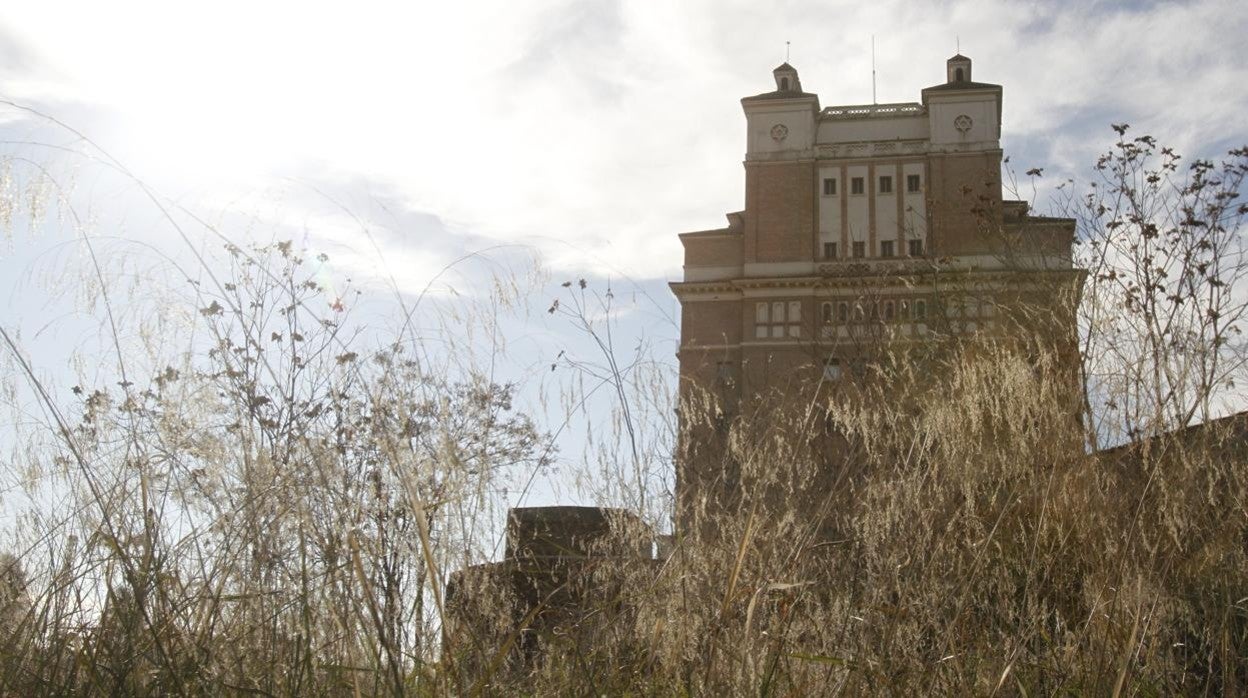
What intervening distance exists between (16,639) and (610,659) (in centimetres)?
107

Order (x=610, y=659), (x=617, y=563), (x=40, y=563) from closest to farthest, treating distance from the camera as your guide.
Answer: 1. (x=610, y=659)
2. (x=40, y=563)
3. (x=617, y=563)

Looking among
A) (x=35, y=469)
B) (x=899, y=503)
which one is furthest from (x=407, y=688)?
(x=35, y=469)

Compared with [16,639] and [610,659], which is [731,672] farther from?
[16,639]

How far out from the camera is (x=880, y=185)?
27875 millimetres

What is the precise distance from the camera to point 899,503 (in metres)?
2.25

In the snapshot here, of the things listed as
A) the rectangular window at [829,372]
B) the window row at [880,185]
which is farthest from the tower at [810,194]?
the rectangular window at [829,372]

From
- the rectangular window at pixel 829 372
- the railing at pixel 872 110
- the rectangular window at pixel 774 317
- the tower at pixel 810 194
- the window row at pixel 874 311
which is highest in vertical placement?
the railing at pixel 872 110

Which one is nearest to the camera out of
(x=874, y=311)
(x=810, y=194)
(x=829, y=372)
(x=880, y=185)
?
(x=829, y=372)

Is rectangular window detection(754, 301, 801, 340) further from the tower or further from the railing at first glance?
the railing

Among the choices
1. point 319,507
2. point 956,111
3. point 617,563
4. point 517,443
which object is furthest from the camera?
point 956,111

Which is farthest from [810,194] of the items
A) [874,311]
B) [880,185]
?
[874,311]

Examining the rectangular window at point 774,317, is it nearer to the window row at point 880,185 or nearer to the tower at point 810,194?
the tower at point 810,194

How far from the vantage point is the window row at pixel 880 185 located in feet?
90.8

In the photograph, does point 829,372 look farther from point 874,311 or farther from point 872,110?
point 872,110
